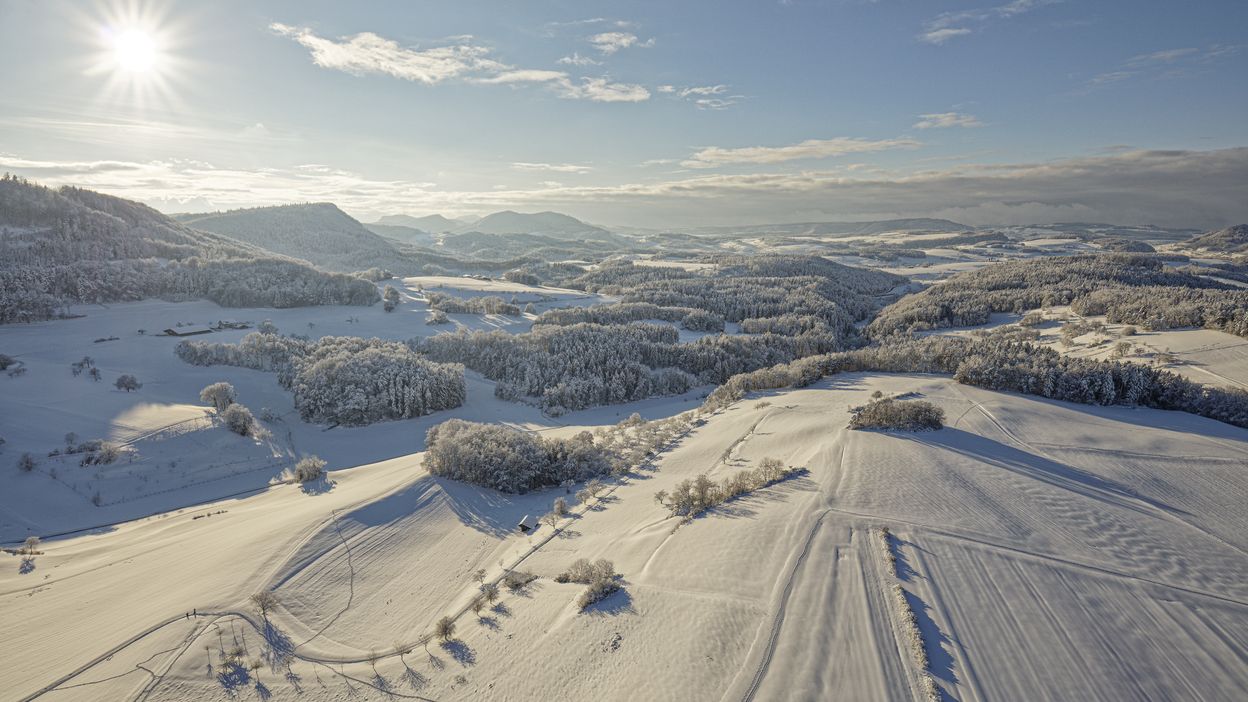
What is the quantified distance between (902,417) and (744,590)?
250 inches

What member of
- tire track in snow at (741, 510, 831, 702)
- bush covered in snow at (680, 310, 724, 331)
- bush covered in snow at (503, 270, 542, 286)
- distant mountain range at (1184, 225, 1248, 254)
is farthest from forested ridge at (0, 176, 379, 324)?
distant mountain range at (1184, 225, 1248, 254)

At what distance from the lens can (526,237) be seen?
140375mm

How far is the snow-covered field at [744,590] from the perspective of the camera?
451cm

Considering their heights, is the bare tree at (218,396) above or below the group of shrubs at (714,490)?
above

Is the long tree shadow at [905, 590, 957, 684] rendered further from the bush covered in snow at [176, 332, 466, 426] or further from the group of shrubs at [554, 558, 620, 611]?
the bush covered in snow at [176, 332, 466, 426]

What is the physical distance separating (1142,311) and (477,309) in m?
36.3

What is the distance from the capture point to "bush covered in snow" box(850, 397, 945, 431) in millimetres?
10008

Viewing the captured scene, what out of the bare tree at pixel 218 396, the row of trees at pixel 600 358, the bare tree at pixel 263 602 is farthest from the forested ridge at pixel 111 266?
the bare tree at pixel 263 602

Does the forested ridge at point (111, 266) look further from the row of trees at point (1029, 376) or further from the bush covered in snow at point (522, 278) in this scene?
the row of trees at point (1029, 376)

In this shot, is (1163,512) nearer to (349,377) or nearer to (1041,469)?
(1041,469)

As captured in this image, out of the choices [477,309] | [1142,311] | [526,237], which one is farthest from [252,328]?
[526,237]

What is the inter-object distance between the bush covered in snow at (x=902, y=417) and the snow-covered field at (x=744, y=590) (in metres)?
0.38

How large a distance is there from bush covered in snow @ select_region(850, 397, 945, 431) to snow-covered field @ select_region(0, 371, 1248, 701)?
15.0 inches

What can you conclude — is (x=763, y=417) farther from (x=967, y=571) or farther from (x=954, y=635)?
(x=954, y=635)
